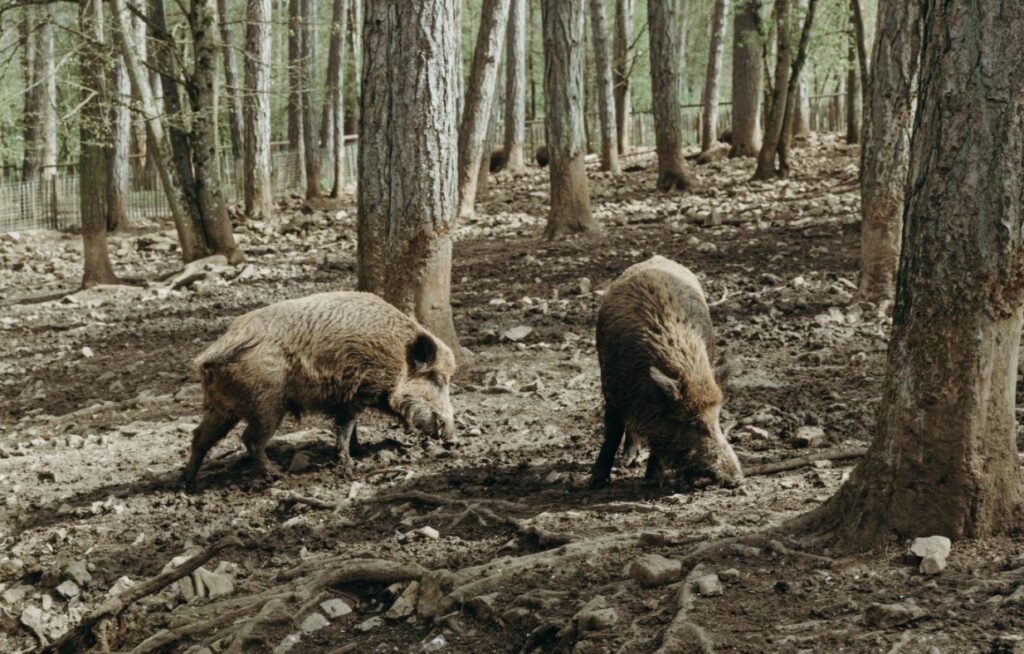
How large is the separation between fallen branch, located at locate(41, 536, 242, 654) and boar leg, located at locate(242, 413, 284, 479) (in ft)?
4.35

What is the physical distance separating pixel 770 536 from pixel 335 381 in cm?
339

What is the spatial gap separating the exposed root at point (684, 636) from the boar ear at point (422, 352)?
3.58 m

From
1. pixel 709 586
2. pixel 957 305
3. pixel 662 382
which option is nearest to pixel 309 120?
pixel 662 382

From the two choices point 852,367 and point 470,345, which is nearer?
point 852,367

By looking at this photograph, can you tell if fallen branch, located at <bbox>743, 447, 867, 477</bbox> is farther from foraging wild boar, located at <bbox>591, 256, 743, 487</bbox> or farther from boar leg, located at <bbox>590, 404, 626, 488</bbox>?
boar leg, located at <bbox>590, 404, 626, 488</bbox>

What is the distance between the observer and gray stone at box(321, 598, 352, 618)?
4.95 metres

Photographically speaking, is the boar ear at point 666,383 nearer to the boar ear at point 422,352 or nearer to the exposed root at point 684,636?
the boar ear at point 422,352

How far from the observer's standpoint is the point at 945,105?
3898mm

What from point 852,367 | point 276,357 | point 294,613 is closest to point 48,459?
point 276,357

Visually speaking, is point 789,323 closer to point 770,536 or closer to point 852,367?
point 852,367

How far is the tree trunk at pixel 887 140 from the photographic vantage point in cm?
866

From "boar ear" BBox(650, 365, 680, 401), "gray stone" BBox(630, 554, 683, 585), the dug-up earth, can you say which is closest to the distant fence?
the dug-up earth

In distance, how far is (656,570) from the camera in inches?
170

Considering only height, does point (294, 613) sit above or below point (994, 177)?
below
